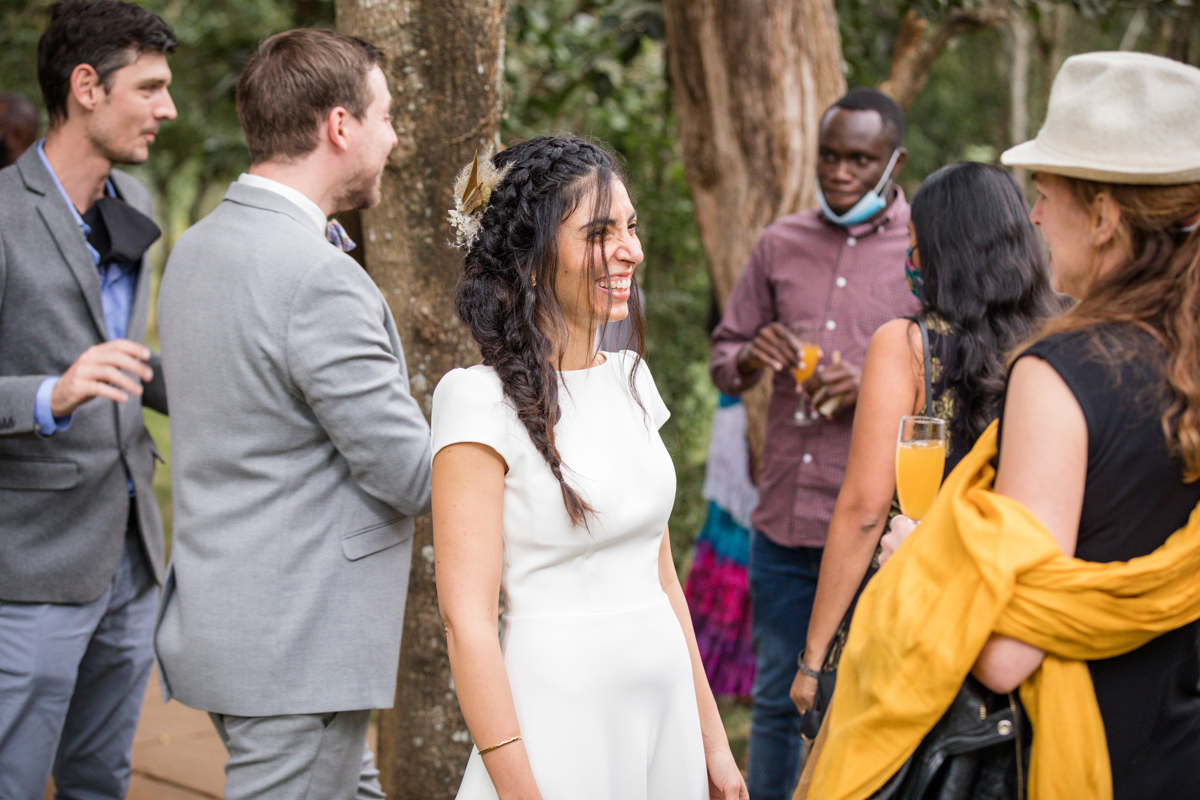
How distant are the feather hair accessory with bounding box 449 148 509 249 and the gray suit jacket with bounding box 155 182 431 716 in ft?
1.24

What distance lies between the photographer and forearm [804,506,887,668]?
100.0 inches

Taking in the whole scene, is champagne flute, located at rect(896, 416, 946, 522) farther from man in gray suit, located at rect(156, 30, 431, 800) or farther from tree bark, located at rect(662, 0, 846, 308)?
tree bark, located at rect(662, 0, 846, 308)

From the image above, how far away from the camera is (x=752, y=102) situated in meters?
4.47

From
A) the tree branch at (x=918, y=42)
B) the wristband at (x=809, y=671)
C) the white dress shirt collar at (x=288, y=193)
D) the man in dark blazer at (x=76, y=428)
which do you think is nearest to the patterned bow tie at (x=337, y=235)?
the white dress shirt collar at (x=288, y=193)

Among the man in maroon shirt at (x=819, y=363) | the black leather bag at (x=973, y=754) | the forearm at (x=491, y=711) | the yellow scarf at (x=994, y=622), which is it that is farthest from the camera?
the man in maroon shirt at (x=819, y=363)


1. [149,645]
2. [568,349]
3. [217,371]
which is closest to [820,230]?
[568,349]

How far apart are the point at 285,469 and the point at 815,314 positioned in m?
1.90

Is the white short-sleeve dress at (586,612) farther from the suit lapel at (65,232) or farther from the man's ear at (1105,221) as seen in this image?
the suit lapel at (65,232)

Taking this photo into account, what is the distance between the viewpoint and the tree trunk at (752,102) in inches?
175

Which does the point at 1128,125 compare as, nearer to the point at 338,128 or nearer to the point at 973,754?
the point at 973,754

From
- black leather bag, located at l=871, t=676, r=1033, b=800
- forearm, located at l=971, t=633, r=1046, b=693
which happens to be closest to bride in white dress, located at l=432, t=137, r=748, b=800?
black leather bag, located at l=871, t=676, r=1033, b=800

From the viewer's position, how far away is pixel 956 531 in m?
1.62

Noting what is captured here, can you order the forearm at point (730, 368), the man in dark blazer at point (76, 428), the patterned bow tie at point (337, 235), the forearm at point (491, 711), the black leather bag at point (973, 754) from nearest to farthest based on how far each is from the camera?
the black leather bag at point (973, 754)
the forearm at point (491, 711)
the patterned bow tie at point (337, 235)
the man in dark blazer at point (76, 428)
the forearm at point (730, 368)

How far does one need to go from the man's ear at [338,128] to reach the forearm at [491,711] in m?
1.26
